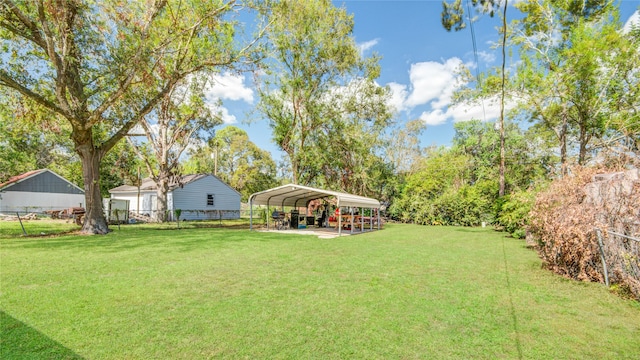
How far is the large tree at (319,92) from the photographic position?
61.5ft

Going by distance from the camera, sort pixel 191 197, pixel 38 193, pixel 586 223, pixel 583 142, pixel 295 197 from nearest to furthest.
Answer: pixel 586 223
pixel 295 197
pixel 583 142
pixel 191 197
pixel 38 193

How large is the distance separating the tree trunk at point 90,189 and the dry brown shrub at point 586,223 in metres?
15.4

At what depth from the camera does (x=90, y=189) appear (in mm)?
12609

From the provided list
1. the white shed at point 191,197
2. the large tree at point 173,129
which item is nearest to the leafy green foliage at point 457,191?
the white shed at point 191,197

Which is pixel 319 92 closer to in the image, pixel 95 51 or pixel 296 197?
pixel 296 197

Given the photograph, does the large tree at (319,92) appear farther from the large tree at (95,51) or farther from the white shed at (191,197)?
the white shed at (191,197)

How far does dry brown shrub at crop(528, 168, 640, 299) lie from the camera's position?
4.97m

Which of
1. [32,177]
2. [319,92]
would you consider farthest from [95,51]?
[32,177]

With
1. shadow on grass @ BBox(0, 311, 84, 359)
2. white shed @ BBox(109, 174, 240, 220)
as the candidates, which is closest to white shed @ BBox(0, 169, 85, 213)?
white shed @ BBox(109, 174, 240, 220)

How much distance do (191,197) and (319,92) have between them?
13377mm

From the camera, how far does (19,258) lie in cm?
703

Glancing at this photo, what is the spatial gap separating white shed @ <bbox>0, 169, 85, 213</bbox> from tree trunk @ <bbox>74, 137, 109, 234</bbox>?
15.6 metres

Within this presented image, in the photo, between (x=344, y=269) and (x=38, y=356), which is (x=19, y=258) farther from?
(x=344, y=269)

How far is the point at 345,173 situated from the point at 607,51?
52.6ft
